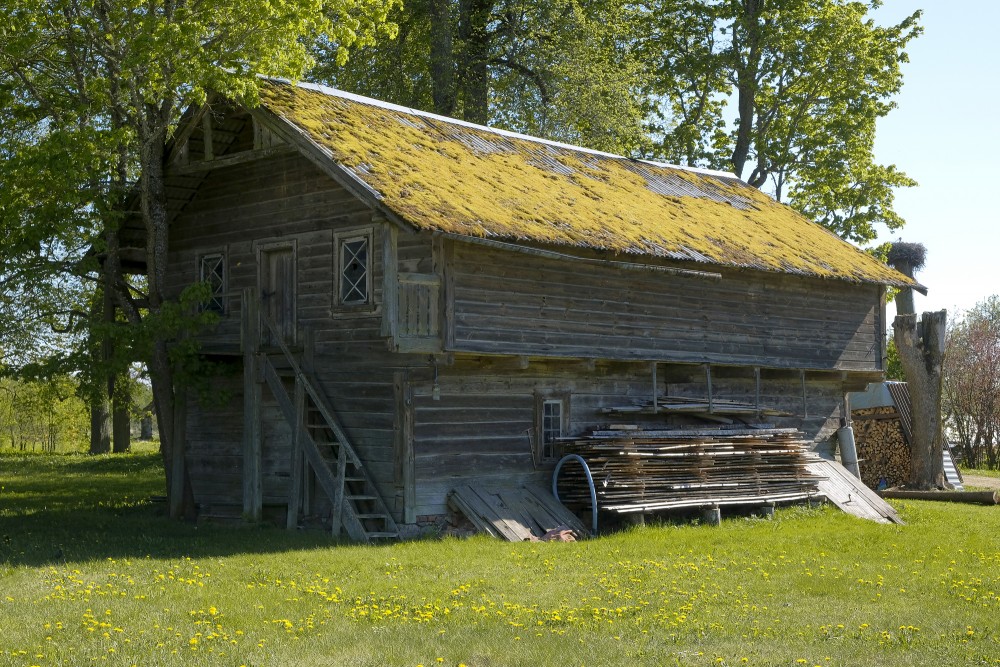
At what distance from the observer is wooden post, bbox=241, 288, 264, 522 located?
20.5 meters

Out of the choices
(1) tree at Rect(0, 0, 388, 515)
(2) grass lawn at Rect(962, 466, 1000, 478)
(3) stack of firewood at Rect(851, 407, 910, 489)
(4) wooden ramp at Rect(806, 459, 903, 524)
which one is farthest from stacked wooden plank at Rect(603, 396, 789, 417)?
(2) grass lawn at Rect(962, 466, 1000, 478)

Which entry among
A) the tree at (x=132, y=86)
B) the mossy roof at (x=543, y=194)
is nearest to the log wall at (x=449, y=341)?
the mossy roof at (x=543, y=194)

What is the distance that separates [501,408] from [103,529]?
670 cm

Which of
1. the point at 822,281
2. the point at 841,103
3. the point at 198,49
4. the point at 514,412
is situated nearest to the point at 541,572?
the point at 514,412

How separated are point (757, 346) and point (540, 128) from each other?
13002 millimetres

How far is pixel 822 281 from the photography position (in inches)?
1029

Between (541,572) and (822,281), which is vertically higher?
(822,281)

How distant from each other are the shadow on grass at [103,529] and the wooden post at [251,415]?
0.86 meters

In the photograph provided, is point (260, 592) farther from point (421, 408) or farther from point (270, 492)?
point (270, 492)

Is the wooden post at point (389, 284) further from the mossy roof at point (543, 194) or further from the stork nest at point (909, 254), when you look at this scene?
the stork nest at point (909, 254)

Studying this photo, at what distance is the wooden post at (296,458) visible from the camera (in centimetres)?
1956

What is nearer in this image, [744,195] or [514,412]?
[514,412]

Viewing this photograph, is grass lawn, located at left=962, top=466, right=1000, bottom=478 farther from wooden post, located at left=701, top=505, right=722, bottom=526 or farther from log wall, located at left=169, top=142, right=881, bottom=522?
wooden post, located at left=701, top=505, right=722, bottom=526

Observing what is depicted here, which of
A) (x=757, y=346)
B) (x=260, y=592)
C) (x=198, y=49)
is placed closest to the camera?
(x=260, y=592)
